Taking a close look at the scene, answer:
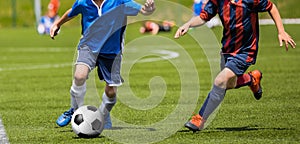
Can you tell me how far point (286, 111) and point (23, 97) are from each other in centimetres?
430

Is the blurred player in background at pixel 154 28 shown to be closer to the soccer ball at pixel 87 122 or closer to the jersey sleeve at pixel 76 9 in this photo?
the jersey sleeve at pixel 76 9

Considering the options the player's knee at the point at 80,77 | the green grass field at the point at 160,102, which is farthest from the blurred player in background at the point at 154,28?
the player's knee at the point at 80,77

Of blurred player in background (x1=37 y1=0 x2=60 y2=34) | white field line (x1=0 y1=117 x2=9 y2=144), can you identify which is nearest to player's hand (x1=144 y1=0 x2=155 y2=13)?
white field line (x1=0 y1=117 x2=9 y2=144)

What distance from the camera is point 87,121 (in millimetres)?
8055

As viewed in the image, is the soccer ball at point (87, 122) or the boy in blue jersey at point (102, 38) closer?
the soccer ball at point (87, 122)

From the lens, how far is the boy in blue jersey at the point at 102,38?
8344 mm

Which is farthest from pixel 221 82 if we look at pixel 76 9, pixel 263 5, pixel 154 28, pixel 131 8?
pixel 154 28

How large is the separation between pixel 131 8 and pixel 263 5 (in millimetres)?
1357

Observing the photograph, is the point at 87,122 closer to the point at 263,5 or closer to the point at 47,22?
the point at 263,5

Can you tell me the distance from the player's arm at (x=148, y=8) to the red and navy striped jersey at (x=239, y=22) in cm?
64

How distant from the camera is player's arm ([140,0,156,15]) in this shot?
7.92 metres

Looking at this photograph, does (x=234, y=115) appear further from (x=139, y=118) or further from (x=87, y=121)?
(x=87, y=121)

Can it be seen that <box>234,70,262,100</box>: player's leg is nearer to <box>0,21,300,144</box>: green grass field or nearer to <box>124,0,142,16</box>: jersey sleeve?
<box>0,21,300,144</box>: green grass field

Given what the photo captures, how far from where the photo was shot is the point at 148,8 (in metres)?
8.04
